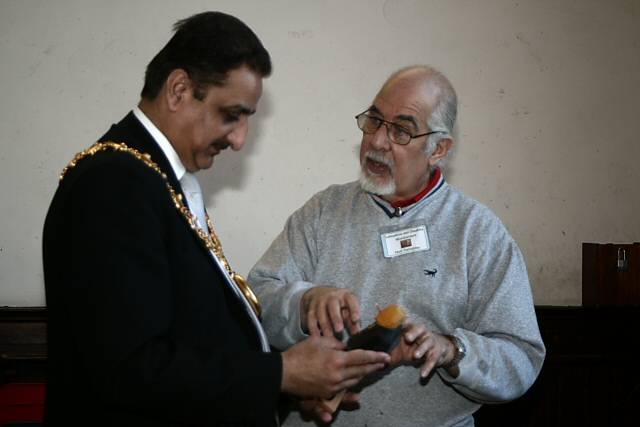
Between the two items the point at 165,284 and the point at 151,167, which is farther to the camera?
the point at 151,167

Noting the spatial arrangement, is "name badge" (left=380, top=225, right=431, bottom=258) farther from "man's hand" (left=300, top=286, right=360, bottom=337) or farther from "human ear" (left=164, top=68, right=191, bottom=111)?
"human ear" (left=164, top=68, right=191, bottom=111)

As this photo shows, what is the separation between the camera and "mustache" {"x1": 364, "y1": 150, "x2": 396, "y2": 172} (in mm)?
2211

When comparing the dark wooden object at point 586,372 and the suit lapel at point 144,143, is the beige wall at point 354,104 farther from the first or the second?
the suit lapel at point 144,143

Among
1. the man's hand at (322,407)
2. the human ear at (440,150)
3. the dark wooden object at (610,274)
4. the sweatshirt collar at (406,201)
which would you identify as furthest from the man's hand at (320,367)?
the dark wooden object at (610,274)

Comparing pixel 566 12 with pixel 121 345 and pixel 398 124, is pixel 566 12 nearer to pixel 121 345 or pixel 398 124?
pixel 398 124

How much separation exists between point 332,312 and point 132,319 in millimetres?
690

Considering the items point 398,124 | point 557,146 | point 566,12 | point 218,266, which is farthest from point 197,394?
point 566,12

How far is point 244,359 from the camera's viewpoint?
A: 1341 millimetres

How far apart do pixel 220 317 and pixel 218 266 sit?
12cm

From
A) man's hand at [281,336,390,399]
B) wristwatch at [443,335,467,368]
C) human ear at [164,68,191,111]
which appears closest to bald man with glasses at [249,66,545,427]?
wristwatch at [443,335,467,368]

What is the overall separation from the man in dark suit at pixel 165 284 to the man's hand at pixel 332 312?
0.78 feet

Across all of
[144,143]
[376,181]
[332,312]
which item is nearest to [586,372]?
[376,181]

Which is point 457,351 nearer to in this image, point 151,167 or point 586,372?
point 151,167

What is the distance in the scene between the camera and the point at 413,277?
6.81 feet
